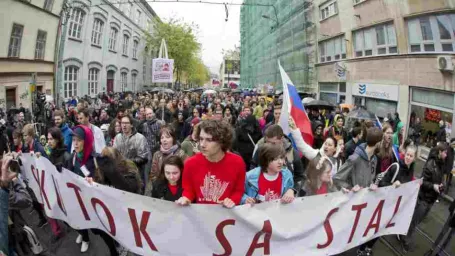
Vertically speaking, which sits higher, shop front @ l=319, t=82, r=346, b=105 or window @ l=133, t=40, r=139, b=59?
window @ l=133, t=40, r=139, b=59

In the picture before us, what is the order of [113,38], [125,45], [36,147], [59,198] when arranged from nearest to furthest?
[59,198] → [36,147] → [113,38] → [125,45]

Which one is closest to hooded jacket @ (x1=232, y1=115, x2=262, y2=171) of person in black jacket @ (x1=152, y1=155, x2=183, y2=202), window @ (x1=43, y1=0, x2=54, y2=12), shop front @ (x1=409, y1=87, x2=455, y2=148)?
person in black jacket @ (x1=152, y1=155, x2=183, y2=202)

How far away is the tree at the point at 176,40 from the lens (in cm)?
4356

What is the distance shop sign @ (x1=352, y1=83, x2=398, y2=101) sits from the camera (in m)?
15.1

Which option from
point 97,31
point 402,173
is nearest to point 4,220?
point 402,173

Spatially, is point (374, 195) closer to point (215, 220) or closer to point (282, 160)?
point (282, 160)

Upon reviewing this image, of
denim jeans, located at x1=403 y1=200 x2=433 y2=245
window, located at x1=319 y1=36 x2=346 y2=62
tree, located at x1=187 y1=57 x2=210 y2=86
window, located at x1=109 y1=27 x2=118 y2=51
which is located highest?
tree, located at x1=187 y1=57 x2=210 y2=86

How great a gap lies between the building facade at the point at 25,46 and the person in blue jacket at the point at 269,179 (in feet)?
44.2

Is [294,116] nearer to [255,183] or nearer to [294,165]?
[294,165]

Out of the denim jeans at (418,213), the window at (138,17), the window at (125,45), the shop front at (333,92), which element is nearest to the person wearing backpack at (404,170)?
the denim jeans at (418,213)

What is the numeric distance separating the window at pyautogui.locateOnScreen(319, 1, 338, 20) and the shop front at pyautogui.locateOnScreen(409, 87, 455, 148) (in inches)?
369

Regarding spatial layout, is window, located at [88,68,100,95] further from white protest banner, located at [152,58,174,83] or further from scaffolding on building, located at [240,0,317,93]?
white protest banner, located at [152,58,174,83]

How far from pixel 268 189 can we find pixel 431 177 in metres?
2.95

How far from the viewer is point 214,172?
2803 mm
